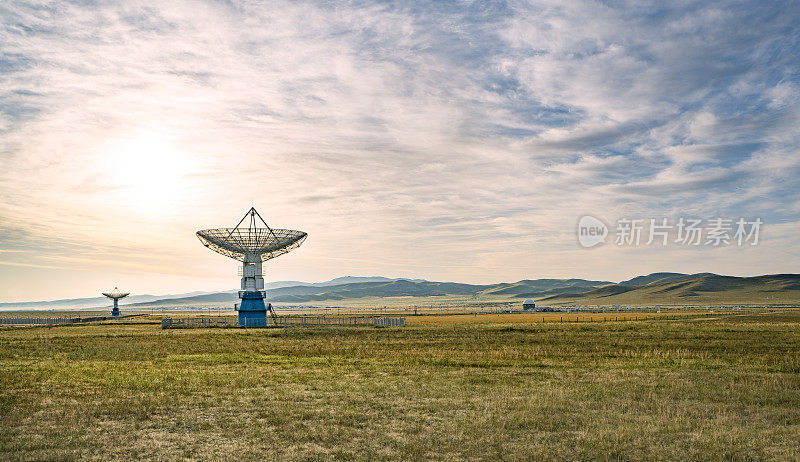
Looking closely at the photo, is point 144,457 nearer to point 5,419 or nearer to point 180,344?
point 5,419

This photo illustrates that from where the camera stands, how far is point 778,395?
20438 mm

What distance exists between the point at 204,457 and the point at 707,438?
42.7 feet

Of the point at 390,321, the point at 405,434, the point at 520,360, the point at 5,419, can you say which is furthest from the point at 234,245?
the point at 405,434

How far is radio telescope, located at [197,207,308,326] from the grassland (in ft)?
152

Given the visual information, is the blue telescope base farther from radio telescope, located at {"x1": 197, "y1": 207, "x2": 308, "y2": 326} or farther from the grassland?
the grassland

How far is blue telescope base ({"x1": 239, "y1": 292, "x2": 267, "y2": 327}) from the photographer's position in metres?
83.4

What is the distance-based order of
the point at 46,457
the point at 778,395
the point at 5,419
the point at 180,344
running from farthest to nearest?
the point at 180,344, the point at 778,395, the point at 5,419, the point at 46,457

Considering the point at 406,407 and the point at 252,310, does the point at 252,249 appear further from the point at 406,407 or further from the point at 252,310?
the point at 406,407

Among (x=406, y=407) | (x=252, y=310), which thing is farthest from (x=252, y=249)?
(x=406, y=407)

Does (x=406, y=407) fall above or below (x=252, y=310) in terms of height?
Result: below

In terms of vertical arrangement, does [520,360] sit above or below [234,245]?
below

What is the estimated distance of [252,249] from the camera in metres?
83.2

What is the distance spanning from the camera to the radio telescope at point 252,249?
8079 cm

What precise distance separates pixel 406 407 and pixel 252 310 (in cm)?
6960
